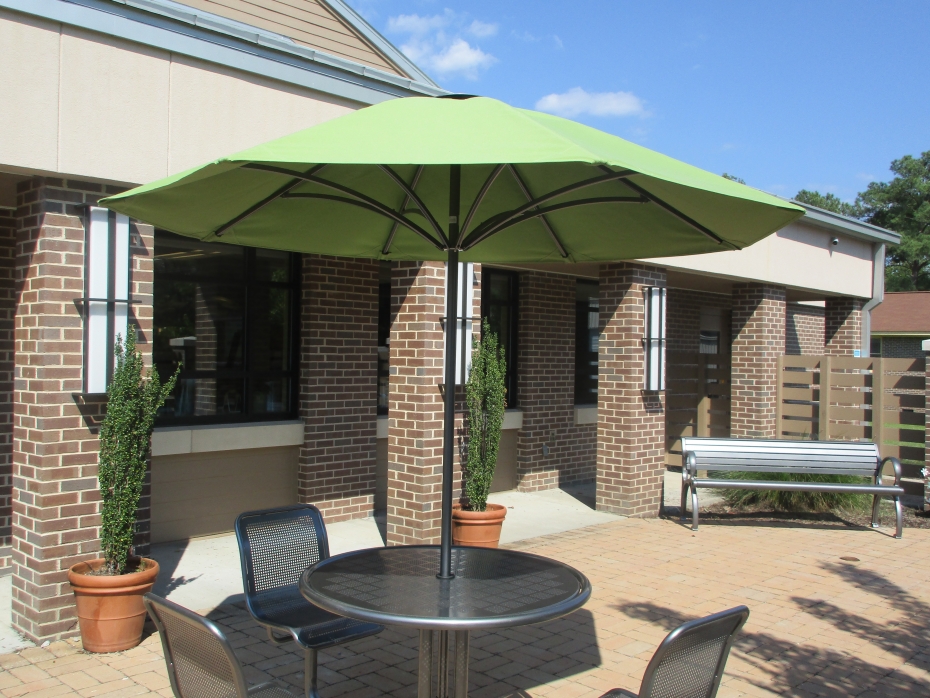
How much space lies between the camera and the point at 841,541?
8523 millimetres

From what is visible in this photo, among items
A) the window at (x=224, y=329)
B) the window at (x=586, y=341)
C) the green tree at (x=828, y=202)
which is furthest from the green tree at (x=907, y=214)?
the window at (x=224, y=329)

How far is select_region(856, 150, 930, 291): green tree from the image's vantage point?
4659 centimetres

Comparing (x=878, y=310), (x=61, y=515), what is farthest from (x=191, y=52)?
(x=878, y=310)

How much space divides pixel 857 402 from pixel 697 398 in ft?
8.57

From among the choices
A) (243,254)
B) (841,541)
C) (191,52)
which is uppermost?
(191,52)

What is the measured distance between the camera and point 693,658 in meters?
2.92

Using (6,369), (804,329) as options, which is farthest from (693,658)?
(804,329)

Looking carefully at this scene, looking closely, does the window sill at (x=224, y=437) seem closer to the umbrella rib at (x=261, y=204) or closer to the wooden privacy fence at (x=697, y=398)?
the umbrella rib at (x=261, y=204)

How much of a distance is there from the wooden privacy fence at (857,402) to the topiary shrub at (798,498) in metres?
1.02

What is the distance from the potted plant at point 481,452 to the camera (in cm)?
713

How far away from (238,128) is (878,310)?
32658 millimetres

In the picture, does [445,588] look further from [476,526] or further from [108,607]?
[476,526]

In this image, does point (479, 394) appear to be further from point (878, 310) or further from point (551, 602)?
point (878, 310)

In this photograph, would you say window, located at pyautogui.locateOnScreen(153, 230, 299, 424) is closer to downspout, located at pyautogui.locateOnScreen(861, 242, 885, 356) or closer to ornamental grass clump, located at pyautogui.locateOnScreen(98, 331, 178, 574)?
ornamental grass clump, located at pyautogui.locateOnScreen(98, 331, 178, 574)
